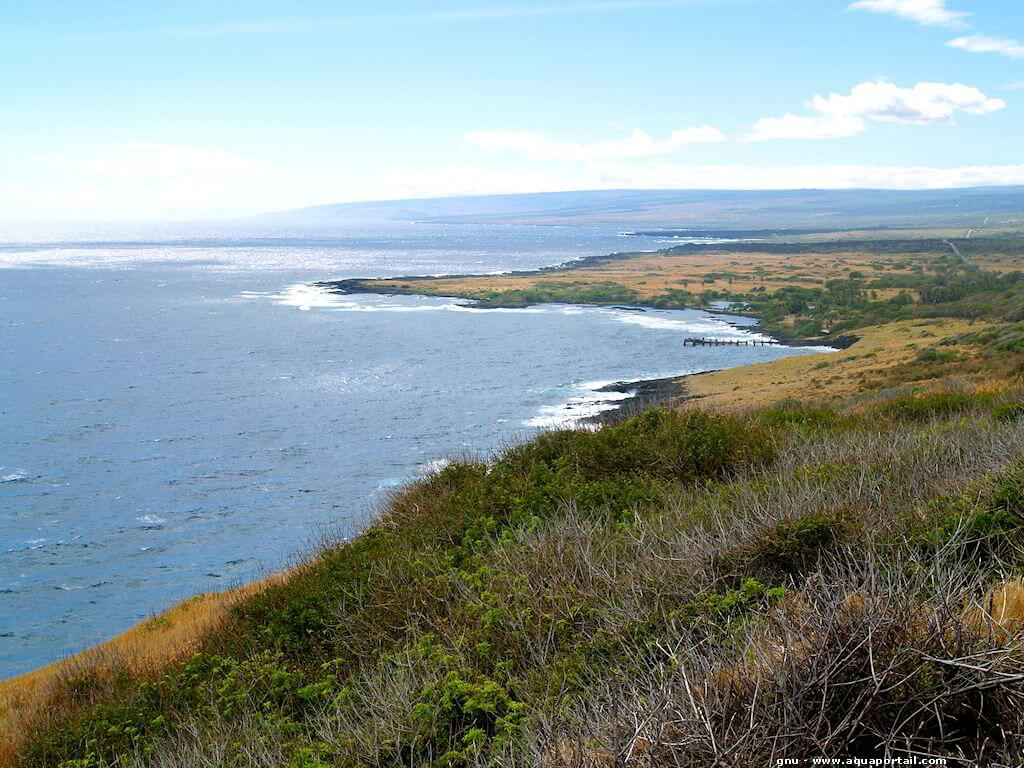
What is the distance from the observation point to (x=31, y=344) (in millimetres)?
65500

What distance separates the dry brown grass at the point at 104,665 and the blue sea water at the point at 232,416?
13.9 ft

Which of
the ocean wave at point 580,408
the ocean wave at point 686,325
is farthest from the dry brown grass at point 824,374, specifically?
Answer: the ocean wave at point 686,325

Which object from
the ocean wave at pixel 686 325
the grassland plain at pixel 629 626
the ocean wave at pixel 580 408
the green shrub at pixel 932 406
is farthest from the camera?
the ocean wave at pixel 686 325

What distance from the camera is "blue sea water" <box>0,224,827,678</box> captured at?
26.3 m

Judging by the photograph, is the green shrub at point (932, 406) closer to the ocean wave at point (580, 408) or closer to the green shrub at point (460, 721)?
the green shrub at point (460, 721)

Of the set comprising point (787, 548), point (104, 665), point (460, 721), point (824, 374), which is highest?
point (787, 548)

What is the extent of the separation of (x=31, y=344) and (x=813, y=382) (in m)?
54.8

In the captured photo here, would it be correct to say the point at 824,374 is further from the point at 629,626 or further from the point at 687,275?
the point at 687,275

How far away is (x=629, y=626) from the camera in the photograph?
7.62 m

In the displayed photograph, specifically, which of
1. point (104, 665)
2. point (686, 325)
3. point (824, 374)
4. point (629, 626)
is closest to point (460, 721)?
point (629, 626)

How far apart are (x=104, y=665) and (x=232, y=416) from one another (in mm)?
32482

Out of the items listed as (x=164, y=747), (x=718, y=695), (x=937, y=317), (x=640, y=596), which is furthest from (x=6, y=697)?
(x=937, y=317)

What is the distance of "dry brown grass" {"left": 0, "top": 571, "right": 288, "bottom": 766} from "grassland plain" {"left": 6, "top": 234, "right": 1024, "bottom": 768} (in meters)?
0.08

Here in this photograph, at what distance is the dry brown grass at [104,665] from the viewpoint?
444 inches
